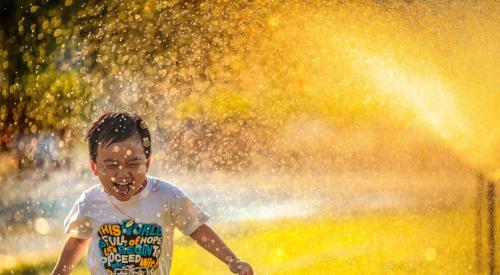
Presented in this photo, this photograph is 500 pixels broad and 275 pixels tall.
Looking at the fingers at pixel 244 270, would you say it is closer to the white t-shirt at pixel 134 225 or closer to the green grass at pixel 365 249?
the white t-shirt at pixel 134 225

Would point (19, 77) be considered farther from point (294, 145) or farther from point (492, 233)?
point (492, 233)

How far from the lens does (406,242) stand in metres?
→ 4.72

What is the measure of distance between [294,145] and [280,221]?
618 mm

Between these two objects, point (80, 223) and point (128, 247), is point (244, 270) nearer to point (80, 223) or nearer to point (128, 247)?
point (128, 247)

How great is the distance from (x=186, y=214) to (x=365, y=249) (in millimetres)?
2391

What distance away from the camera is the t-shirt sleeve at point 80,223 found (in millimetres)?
2562

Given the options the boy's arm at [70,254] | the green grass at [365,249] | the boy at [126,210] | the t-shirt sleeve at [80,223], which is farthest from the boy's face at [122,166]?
the green grass at [365,249]

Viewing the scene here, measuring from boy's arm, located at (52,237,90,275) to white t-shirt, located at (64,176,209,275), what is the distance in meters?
0.05

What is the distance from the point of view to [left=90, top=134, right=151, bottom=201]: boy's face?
252 centimetres

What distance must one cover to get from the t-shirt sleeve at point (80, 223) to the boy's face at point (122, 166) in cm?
11

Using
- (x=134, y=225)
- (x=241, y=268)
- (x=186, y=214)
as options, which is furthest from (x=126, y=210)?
(x=241, y=268)

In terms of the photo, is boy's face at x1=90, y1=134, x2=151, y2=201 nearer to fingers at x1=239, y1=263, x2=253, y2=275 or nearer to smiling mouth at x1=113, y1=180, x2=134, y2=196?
smiling mouth at x1=113, y1=180, x2=134, y2=196

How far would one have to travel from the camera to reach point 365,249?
4836mm

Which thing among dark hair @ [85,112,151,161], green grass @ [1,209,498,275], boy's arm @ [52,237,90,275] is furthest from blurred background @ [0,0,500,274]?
dark hair @ [85,112,151,161]
